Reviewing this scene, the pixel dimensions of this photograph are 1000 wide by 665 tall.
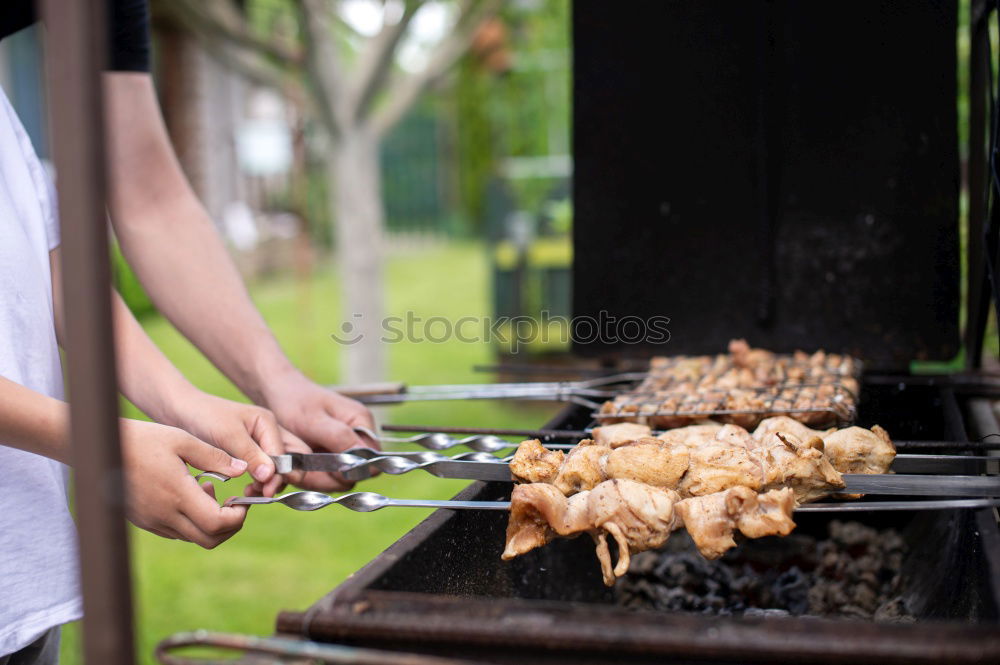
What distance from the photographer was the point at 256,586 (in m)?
4.68

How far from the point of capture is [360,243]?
23.0 ft

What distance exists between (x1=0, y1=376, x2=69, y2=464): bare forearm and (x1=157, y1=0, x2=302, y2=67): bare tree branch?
5241mm

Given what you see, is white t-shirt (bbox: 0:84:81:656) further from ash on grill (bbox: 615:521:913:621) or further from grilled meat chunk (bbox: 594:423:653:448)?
ash on grill (bbox: 615:521:913:621)

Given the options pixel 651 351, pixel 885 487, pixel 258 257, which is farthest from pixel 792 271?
pixel 258 257

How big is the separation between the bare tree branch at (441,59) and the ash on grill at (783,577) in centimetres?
517

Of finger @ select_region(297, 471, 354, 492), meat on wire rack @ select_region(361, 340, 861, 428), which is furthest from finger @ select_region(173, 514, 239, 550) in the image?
meat on wire rack @ select_region(361, 340, 861, 428)

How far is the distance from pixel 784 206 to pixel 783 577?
1199 mm

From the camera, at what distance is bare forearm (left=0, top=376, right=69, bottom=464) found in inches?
54.2

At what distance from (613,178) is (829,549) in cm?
138

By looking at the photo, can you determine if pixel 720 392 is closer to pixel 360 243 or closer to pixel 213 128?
pixel 360 243

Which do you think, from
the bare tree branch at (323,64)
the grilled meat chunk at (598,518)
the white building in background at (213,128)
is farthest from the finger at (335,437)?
the white building in background at (213,128)

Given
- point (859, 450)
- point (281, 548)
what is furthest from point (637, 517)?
point (281, 548)

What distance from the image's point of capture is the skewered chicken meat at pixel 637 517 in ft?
4.76

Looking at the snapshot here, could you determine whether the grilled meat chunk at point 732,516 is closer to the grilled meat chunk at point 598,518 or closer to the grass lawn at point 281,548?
the grilled meat chunk at point 598,518
